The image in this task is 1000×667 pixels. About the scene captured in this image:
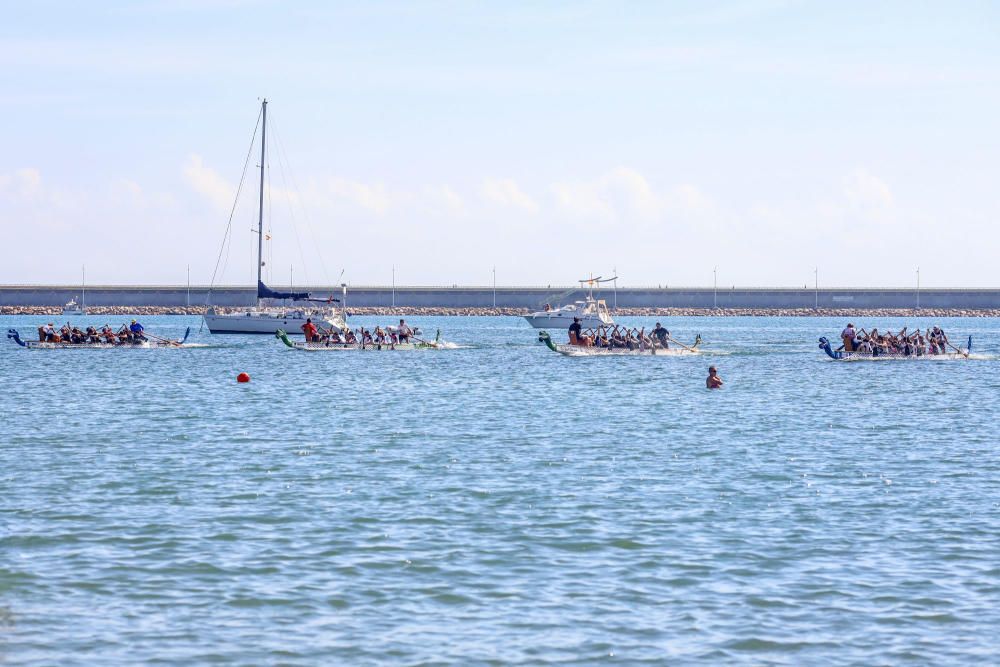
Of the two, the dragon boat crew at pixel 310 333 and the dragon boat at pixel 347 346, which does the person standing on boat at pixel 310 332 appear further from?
the dragon boat at pixel 347 346

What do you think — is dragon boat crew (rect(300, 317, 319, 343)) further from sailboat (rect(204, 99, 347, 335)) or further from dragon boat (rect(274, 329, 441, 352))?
sailboat (rect(204, 99, 347, 335))

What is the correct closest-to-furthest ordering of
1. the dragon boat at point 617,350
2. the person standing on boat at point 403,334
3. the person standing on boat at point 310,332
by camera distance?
the dragon boat at point 617,350 < the person standing on boat at point 310,332 < the person standing on boat at point 403,334

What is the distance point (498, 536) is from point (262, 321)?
7815 centimetres

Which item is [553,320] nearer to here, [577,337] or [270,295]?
[270,295]

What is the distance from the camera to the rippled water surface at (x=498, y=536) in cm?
1339

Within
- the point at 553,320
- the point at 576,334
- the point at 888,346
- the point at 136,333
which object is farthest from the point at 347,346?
the point at 553,320

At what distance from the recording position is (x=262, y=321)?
94375 millimetres

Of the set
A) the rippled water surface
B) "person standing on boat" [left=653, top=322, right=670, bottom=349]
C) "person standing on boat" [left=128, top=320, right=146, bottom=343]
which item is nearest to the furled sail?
"person standing on boat" [left=128, top=320, right=146, bottom=343]

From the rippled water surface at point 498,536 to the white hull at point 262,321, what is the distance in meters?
54.3

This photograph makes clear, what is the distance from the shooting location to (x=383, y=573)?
1602cm

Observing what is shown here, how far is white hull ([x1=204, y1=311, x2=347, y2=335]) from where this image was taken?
93.1m

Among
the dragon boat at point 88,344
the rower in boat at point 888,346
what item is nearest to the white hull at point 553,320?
the dragon boat at point 88,344

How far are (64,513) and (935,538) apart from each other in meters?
13.1

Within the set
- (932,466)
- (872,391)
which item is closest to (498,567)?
(932,466)
